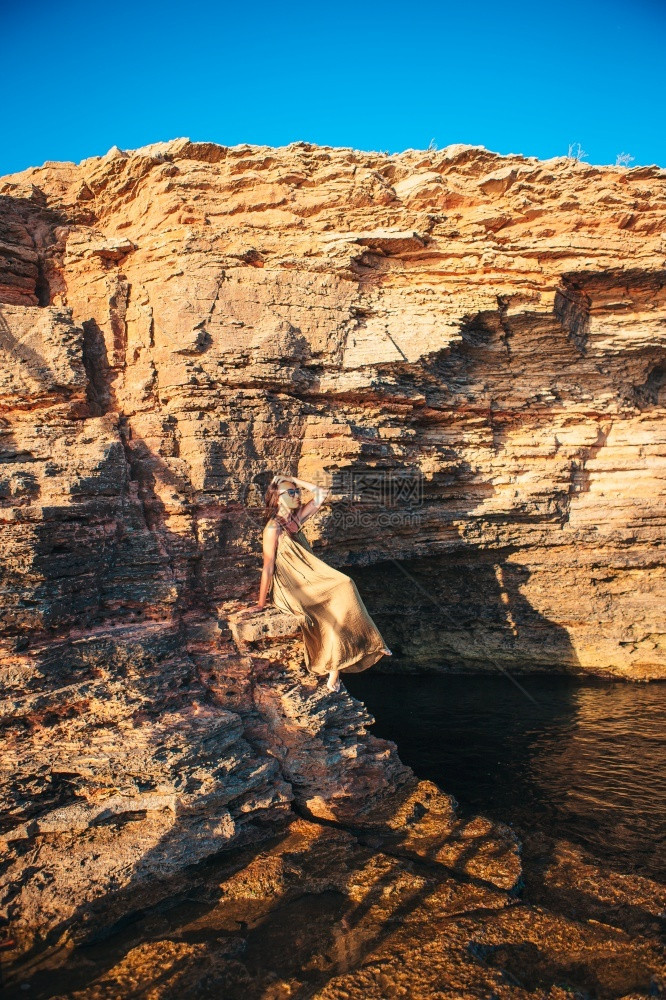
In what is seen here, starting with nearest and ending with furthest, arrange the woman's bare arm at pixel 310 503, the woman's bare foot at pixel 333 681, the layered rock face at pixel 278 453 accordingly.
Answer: the layered rock face at pixel 278 453, the woman's bare foot at pixel 333 681, the woman's bare arm at pixel 310 503

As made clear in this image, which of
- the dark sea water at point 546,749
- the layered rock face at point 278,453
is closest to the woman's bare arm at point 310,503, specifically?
the layered rock face at point 278,453

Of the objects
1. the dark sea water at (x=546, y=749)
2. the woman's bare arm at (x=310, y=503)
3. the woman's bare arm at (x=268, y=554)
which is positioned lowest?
the dark sea water at (x=546, y=749)

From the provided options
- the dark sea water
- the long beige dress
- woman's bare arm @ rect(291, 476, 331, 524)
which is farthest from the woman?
the dark sea water

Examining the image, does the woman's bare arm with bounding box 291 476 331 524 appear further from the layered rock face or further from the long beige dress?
the layered rock face

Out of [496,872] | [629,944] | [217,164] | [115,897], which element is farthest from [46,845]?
[217,164]

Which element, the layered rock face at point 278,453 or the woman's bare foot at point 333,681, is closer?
the layered rock face at point 278,453

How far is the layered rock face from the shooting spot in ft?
19.1

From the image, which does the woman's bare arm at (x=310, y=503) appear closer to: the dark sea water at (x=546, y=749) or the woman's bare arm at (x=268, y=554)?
the woman's bare arm at (x=268, y=554)

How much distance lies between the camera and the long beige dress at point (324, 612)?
23.0 ft

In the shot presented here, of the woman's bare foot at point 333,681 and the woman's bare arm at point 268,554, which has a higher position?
the woman's bare arm at point 268,554

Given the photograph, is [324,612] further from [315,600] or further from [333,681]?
[333,681]

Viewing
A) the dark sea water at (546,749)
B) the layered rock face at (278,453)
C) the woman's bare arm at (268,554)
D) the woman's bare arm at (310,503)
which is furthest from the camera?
the woman's bare arm at (310,503)

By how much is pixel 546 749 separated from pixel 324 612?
413 cm

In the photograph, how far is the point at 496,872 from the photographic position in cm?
562
